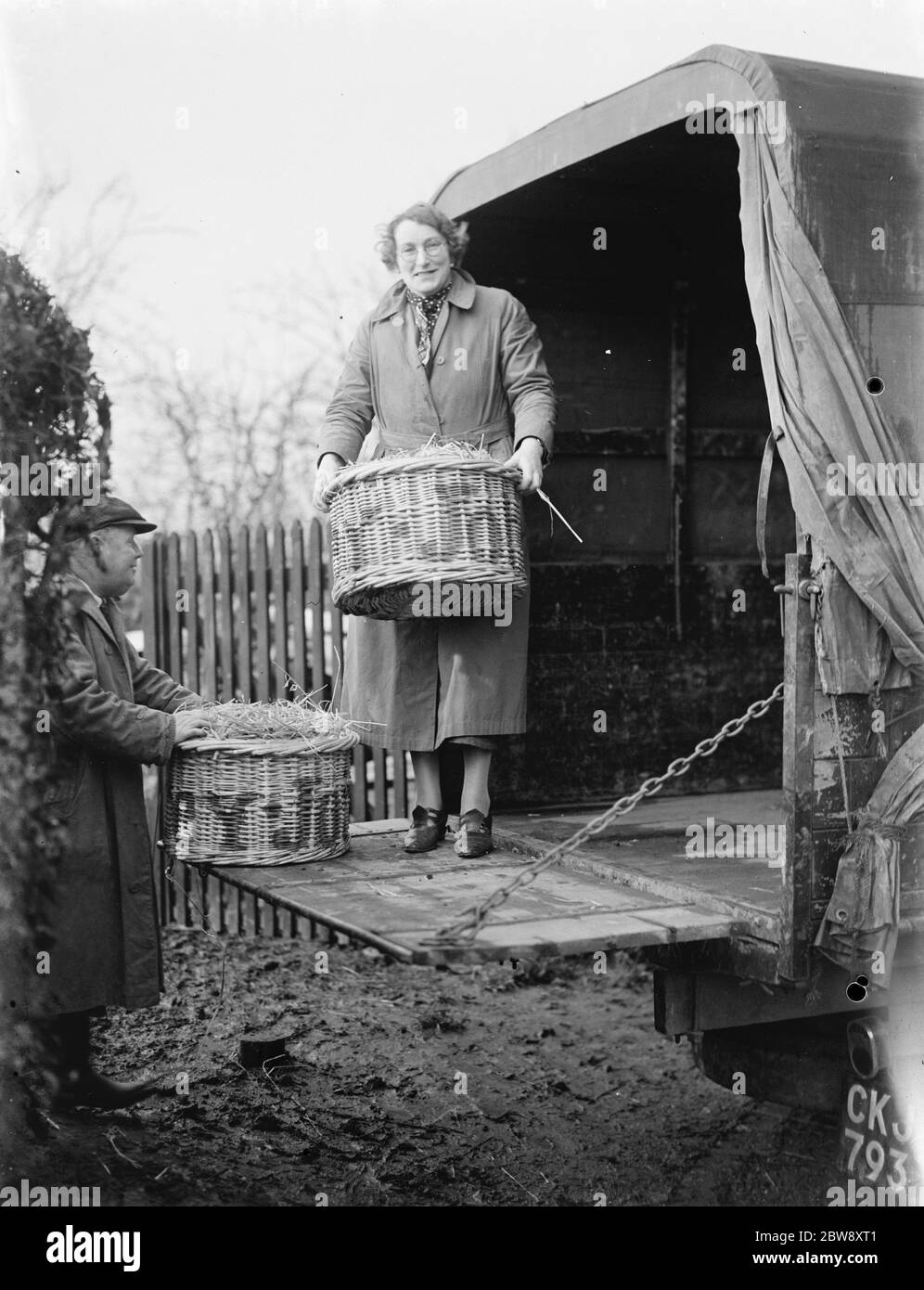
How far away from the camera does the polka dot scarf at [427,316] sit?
503cm

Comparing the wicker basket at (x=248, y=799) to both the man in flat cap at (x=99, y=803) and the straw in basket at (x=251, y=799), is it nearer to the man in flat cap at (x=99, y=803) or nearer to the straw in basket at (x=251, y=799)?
the straw in basket at (x=251, y=799)

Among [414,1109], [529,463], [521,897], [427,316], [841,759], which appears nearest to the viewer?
[841,759]

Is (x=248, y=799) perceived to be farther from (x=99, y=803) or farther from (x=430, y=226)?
(x=430, y=226)

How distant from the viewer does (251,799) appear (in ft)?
14.9

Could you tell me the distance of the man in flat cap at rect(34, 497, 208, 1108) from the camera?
428 centimetres

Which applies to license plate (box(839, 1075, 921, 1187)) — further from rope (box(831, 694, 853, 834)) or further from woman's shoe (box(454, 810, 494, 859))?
woman's shoe (box(454, 810, 494, 859))

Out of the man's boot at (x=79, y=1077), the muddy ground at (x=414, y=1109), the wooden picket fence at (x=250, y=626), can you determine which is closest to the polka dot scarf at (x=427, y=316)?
the man's boot at (x=79, y=1077)

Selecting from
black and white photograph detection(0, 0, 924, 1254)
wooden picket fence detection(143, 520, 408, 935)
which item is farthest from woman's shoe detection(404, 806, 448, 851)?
wooden picket fence detection(143, 520, 408, 935)

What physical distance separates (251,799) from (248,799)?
0.5 inches

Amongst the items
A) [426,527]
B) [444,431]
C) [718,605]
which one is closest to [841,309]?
[426,527]

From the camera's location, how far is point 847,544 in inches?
144

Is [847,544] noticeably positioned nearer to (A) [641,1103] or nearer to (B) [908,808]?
(B) [908,808]

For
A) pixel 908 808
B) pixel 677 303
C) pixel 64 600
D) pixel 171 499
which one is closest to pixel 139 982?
pixel 64 600
